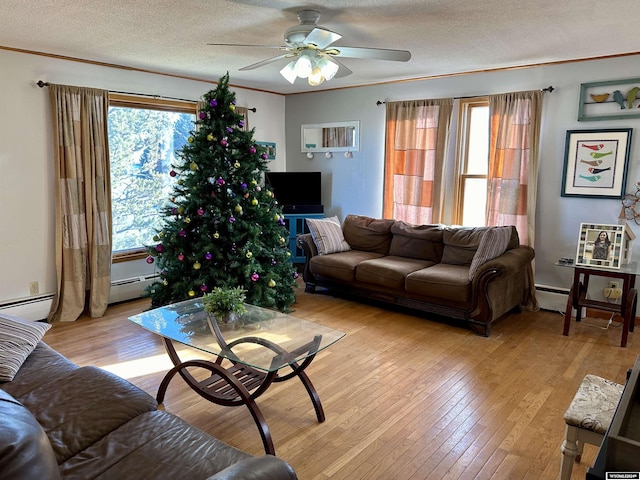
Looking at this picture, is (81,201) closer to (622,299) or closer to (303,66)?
(303,66)

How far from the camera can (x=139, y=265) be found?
5082 millimetres

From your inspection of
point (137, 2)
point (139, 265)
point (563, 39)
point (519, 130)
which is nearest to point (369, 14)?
point (137, 2)

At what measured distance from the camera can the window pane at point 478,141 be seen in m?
4.99

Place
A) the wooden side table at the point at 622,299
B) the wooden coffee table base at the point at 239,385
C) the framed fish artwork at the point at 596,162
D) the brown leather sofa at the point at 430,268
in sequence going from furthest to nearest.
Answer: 1. the framed fish artwork at the point at 596,162
2. the brown leather sofa at the point at 430,268
3. the wooden side table at the point at 622,299
4. the wooden coffee table base at the point at 239,385

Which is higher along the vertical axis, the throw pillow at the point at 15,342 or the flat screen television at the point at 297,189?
the flat screen television at the point at 297,189

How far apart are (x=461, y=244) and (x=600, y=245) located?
1.22m

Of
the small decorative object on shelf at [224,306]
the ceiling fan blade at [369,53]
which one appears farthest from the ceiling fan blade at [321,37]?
the small decorative object on shelf at [224,306]

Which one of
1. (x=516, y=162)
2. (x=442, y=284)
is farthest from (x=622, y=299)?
(x=516, y=162)

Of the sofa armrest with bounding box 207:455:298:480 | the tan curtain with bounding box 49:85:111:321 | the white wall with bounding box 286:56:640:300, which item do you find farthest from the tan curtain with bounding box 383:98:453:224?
the sofa armrest with bounding box 207:455:298:480

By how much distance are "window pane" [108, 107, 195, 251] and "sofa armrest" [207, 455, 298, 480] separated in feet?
12.9

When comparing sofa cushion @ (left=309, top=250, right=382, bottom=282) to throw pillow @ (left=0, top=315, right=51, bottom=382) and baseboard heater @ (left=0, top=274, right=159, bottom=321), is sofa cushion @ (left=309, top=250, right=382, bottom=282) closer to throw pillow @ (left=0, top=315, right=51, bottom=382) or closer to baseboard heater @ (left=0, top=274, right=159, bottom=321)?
baseboard heater @ (left=0, top=274, right=159, bottom=321)

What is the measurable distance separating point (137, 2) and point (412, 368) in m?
3.03

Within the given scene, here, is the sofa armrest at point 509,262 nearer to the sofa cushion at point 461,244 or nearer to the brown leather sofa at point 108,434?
the sofa cushion at point 461,244

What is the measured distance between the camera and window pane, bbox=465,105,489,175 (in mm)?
4988
